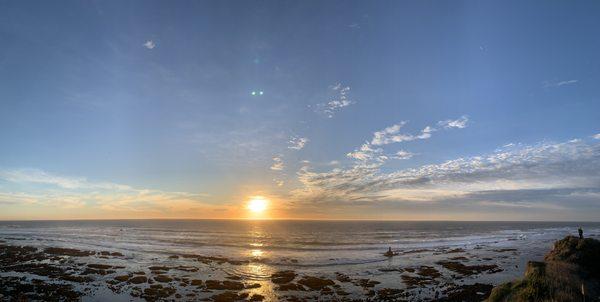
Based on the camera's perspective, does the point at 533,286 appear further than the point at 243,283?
No

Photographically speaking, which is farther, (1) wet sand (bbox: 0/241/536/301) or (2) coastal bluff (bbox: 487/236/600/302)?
(1) wet sand (bbox: 0/241/536/301)

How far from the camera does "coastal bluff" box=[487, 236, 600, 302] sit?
58.6ft

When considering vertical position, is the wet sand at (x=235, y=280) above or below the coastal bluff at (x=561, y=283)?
below

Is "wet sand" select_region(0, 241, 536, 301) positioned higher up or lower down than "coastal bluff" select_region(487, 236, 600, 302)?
lower down

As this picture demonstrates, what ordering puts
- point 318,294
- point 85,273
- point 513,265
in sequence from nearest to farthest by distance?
point 318,294
point 85,273
point 513,265

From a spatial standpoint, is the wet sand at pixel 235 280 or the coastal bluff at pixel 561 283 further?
the wet sand at pixel 235 280

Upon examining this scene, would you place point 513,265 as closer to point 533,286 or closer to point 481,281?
point 481,281

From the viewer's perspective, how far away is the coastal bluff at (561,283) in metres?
17.9

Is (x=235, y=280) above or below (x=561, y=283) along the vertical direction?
below

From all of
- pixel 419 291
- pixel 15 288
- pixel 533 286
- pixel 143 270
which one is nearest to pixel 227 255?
pixel 143 270

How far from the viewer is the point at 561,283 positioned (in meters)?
19.1

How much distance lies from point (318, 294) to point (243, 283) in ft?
33.5

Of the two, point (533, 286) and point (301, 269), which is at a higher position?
point (533, 286)

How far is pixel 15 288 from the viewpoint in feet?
116
